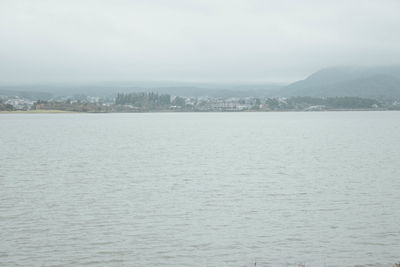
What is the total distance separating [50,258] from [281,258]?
26.9ft

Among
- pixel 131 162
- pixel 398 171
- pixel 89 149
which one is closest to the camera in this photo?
pixel 398 171

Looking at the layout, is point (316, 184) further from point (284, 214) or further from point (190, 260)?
point (190, 260)

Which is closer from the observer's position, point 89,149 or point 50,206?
point 50,206

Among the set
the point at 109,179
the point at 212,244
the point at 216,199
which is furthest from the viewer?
the point at 109,179

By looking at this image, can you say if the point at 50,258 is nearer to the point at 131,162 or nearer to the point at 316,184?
the point at 316,184

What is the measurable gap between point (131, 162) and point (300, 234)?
2743 cm

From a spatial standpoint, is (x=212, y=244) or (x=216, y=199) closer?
(x=212, y=244)

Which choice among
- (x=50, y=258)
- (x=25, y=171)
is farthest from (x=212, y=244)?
(x=25, y=171)

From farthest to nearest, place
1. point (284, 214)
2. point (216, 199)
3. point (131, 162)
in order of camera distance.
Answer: point (131, 162) < point (216, 199) < point (284, 214)

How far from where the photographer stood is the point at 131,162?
45875mm

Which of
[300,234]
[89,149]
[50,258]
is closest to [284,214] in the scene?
[300,234]

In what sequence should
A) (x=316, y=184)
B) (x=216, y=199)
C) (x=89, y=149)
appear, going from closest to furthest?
1. (x=216, y=199)
2. (x=316, y=184)
3. (x=89, y=149)

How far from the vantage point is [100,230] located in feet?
69.1

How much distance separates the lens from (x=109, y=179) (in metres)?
34.9
